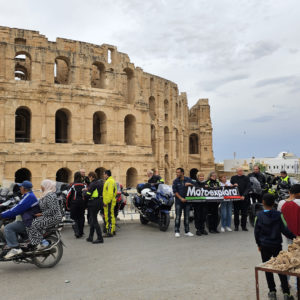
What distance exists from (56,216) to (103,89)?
21.6 metres

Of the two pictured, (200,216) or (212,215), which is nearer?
(200,216)

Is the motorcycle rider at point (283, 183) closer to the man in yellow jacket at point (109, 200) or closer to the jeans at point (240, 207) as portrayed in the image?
the jeans at point (240, 207)

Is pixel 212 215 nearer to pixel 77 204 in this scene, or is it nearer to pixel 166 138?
pixel 77 204

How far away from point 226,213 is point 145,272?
4.99 metres

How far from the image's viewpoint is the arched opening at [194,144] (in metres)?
48.3

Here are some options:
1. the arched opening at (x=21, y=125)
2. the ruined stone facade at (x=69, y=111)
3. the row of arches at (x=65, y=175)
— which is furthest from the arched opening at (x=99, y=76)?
the row of arches at (x=65, y=175)

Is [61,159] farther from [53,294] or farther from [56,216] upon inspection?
[53,294]

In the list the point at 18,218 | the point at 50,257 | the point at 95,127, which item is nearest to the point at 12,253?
the point at 18,218

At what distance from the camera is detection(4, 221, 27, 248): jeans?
6352mm

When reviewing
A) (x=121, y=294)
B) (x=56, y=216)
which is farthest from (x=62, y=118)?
(x=121, y=294)

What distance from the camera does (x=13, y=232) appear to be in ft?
21.0

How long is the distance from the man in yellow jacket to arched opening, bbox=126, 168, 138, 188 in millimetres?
18844

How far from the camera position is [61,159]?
24656mm

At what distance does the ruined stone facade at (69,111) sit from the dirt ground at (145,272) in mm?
16456
